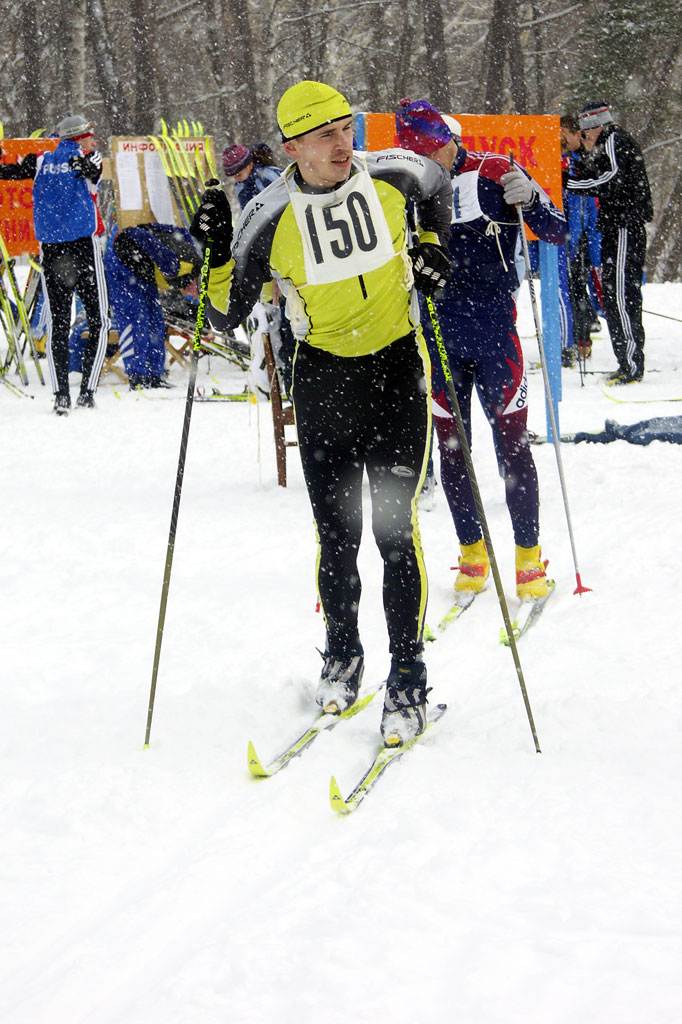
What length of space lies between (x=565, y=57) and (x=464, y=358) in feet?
81.3

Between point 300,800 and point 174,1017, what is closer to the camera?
point 174,1017

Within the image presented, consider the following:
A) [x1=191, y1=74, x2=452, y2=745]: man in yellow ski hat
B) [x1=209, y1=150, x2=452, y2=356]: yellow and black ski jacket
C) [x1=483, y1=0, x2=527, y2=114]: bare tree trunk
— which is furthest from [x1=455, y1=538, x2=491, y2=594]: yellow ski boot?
[x1=483, y1=0, x2=527, y2=114]: bare tree trunk

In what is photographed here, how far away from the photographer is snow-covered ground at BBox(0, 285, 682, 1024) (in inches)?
75.4

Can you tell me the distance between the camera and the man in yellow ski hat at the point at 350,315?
283 cm

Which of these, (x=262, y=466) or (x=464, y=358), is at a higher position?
(x=464, y=358)

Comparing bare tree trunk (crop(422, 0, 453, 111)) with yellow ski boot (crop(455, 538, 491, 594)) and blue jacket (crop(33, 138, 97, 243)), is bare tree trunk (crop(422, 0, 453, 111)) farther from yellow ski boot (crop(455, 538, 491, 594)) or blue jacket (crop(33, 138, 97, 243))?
yellow ski boot (crop(455, 538, 491, 594))

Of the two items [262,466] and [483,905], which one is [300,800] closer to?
[483,905]

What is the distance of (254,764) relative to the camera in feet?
9.26

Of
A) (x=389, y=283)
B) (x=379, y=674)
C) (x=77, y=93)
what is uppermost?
(x=77, y=93)

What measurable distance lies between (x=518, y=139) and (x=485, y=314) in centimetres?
258

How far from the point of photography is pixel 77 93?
21.5m

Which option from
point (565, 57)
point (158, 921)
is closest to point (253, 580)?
point (158, 921)

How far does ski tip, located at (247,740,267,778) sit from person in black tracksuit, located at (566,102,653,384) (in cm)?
688

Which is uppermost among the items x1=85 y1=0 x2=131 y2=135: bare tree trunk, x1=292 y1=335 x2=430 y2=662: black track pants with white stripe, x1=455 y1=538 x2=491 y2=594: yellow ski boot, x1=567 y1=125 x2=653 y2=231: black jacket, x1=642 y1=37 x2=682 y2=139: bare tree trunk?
x1=85 y1=0 x2=131 y2=135: bare tree trunk
